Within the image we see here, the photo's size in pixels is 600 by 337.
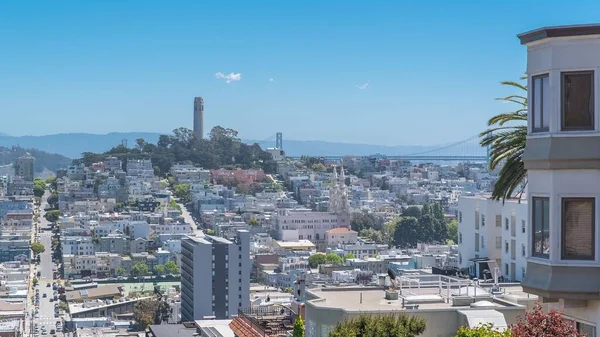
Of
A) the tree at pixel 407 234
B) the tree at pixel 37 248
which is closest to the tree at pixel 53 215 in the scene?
the tree at pixel 37 248

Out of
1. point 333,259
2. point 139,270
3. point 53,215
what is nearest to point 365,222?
point 333,259

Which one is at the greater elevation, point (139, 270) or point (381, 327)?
point (381, 327)

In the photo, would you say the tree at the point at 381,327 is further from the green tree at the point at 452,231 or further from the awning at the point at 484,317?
the green tree at the point at 452,231

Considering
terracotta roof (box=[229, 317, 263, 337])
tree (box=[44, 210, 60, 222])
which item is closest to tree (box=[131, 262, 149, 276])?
tree (box=[44, 210, 60, 222])

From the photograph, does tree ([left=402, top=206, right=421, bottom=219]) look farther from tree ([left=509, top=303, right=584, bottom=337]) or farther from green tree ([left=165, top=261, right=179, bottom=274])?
tree ([left=509, top=303, right=584, bottom=337])

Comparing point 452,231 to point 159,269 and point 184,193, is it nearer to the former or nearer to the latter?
point 159,269

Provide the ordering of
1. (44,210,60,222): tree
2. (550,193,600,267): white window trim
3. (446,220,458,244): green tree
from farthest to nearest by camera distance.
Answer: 1. (44,210,60,222): tree
2. (446,220,458,244): green tree
3. (550,193,600,267): white window trim

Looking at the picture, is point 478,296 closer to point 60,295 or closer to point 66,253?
point 60,295
